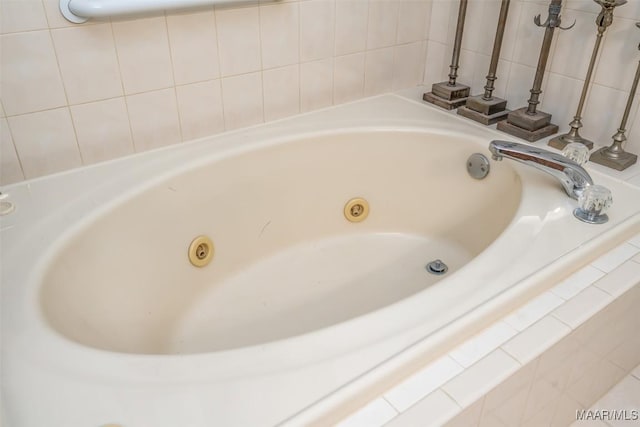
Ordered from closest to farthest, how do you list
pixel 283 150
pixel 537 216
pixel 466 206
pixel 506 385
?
pixel 506 385
pixel 537 216
pixel 283 150
pixel 466 206

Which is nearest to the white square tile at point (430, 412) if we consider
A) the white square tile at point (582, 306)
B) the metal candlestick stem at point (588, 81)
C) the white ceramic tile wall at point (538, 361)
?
the white ceramic tile wall at point (538, 361)

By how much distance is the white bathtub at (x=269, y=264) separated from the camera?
69 centimetres

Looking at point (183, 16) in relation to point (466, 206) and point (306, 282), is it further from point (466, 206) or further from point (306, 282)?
point (466, 206)

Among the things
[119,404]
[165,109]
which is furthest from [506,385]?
[165,109]

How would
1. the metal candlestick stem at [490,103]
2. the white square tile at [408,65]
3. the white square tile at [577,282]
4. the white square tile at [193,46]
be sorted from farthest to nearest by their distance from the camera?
1. the white square tile at [408,65]
2. the metal candlestick stem at [490,103]
3. the white square tile at [193,46]
4. the white square tile at [577,282]

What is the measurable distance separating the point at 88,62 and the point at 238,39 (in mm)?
381

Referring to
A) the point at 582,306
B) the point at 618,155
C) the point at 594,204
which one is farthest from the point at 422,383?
the point at 618,155

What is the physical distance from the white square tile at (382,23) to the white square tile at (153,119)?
0.67 metres

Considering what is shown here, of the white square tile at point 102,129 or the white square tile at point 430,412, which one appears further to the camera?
the white square tile at point 102,129

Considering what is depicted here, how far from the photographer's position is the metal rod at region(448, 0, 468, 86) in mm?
1540

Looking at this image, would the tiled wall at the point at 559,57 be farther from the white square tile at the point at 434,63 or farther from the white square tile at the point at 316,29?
the white square tile at the point at 316,29

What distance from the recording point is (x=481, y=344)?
788mm

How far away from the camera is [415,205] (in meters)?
1.62

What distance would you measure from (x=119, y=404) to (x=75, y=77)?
0.79 metres
